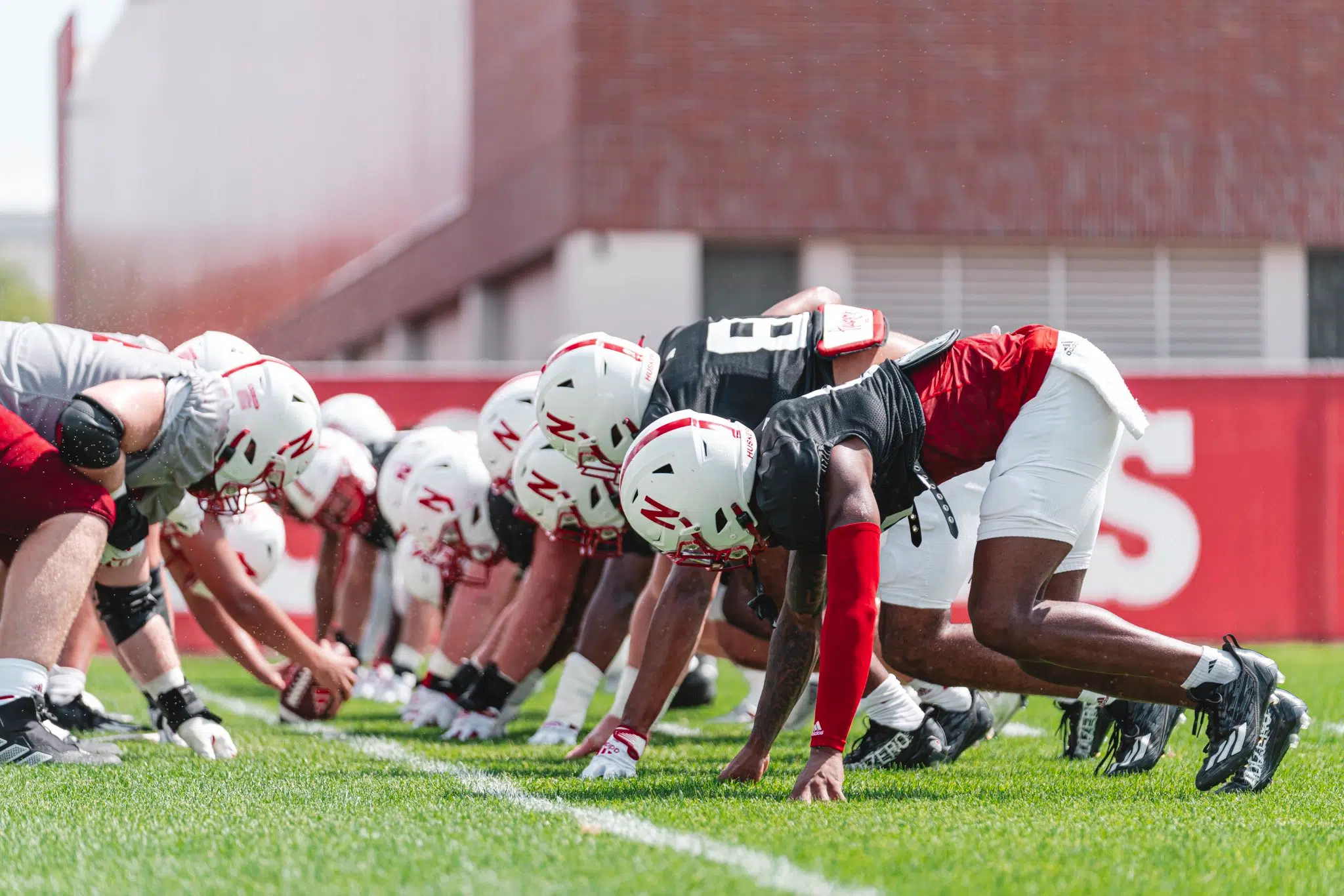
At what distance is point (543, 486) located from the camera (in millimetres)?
6332

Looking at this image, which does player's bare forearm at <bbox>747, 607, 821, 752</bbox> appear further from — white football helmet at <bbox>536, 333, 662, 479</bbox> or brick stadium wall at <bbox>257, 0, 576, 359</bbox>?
brick stadium wall at <bbox>257, 0, 576, 359</bbox>

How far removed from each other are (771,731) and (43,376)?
102 inches

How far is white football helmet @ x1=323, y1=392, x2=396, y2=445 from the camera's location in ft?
30.5

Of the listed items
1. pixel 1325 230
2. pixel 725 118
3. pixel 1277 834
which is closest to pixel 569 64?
pixel 725 118

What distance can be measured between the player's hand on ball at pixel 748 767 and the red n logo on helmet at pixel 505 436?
82.8 inches

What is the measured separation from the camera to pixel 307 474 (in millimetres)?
7969

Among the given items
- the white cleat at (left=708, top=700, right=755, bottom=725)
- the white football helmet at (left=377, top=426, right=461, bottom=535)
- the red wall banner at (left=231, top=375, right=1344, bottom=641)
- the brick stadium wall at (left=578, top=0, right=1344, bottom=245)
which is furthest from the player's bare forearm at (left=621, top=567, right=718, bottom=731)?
the brick stadium wall at (left=578, top=0, right=1344, bottom=245)

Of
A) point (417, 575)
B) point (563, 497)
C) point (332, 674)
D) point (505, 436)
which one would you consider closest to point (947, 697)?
point (563, 497)

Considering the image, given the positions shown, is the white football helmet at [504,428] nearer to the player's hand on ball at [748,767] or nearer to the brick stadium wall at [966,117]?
the player's hand on ball at [748,767]

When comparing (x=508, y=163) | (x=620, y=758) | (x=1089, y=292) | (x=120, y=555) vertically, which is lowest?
(x=620, y=758)

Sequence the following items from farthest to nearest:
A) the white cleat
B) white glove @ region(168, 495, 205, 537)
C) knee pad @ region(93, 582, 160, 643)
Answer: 1. the white cleat
2. white glove @ region(168, 495, 205, 537)
3. knee pad @ region(93, 582, 160, 643)

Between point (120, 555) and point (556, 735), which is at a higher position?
point (120, 555)

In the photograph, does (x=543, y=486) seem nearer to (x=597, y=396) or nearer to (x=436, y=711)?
(x=597, y=396)

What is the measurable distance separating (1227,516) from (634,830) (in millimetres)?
8690
